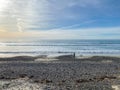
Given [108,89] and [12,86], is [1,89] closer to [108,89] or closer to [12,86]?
[12,86]

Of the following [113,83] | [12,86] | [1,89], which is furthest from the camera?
[113,83]

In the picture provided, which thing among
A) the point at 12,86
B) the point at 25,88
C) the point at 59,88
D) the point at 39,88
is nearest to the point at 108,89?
the point at 59,88

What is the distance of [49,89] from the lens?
8.65 meters

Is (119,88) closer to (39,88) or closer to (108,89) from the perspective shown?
(108,89)

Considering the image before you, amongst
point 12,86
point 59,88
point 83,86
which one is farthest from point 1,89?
point 83,86

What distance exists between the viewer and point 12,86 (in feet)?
29.8

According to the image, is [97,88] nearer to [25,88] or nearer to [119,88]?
[119,88]

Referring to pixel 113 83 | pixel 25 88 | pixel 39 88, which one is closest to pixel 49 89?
pixel 39 88

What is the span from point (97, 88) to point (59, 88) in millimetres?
1624

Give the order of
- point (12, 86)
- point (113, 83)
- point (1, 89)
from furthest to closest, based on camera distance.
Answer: point (113, 83), point (12, 86), point (1, 89)

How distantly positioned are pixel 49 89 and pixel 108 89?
2482 mm

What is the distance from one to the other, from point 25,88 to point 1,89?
982 mm

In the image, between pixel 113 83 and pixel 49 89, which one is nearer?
pixel 49 89

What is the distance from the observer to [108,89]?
862cm
